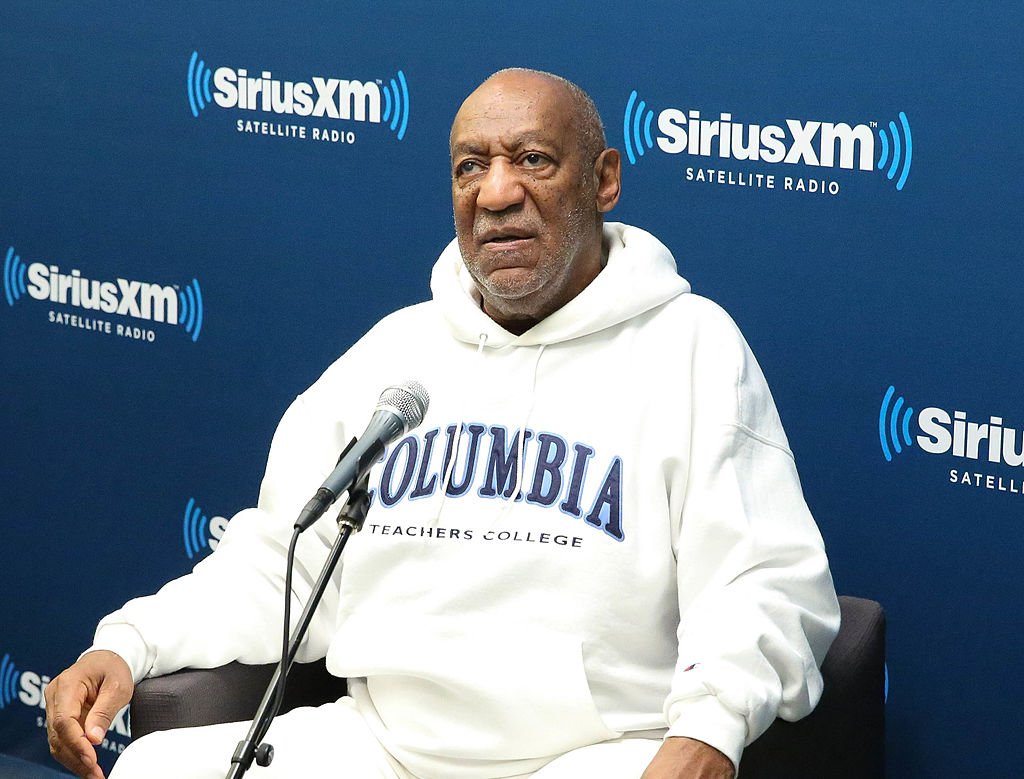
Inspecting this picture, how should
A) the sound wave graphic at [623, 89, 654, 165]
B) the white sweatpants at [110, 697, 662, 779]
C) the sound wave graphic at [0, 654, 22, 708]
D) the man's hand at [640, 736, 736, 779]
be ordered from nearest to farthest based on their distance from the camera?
the man's hand at [640, 736, 736, 779], the white sweatpants at [110, 697, 662, 779], the sound wave graphic at [623, 89, 654, 165], the sound wave graphic at [0, 654, 22, 708]

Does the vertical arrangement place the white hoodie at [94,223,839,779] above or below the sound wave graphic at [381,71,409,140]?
below

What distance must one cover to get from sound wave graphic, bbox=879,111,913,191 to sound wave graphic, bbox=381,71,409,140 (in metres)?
1.01

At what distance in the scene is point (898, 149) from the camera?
2635 mm

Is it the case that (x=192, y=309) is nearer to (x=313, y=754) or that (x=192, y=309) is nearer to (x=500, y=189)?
(x=500, y=189)

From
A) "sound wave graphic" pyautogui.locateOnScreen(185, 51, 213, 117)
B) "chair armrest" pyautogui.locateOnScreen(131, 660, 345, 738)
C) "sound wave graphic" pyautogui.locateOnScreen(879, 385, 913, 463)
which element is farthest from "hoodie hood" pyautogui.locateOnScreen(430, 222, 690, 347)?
"sound wave graphic" pyautogui.locateOnScreen(185, 51, 213, 117)

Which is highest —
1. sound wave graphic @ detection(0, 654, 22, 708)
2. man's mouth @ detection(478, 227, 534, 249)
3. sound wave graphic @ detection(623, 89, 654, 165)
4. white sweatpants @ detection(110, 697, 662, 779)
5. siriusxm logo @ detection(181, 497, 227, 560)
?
sound wave graphic @ detection(623, 89, 654, 165)

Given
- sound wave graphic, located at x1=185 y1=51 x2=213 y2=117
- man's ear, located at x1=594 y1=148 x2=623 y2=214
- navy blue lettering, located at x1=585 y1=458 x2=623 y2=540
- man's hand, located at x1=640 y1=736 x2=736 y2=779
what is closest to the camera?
man's hand, located at x1=640 y1=736 x2=736 y2=779

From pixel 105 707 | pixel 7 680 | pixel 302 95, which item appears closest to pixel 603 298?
pixel 105 707

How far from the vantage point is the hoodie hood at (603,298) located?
2367 millimetres

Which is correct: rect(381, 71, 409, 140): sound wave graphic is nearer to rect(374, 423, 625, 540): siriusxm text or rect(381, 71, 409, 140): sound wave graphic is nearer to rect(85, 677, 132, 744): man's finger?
rect(374, 423, 625, 540): siriusxm text

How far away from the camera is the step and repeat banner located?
2.64 m

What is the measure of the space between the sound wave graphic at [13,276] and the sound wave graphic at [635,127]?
1.66 metres

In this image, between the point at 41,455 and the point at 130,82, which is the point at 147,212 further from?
the point at 41,455

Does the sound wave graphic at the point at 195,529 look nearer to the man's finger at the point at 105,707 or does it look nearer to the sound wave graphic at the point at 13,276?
the sound wave graphic at the point at 13,276
